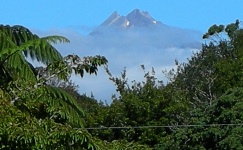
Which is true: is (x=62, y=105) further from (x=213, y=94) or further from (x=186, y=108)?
(x=213, y=94)

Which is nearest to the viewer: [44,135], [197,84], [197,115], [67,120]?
[44,135]

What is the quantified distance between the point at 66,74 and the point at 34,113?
1.96ft

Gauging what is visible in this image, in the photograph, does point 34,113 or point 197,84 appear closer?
point 34,113

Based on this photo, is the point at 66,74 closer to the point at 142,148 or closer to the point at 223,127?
the point at 142,148

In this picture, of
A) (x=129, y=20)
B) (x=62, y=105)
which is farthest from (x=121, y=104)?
(x=129, y=20)

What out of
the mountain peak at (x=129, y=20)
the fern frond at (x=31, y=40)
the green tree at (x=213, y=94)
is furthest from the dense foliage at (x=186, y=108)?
the mountain peak at (x=129, y=20)

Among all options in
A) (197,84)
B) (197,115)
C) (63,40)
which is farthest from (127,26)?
(63,40)

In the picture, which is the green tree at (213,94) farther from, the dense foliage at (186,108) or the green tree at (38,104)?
the green tree at (38,104)

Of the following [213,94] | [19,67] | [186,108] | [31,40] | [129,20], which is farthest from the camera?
[129,20]

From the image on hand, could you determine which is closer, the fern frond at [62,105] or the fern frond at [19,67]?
the fern frond at [62,105]

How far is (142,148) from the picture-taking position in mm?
7773

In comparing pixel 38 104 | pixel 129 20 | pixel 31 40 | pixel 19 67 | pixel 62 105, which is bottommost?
pixel 38 104

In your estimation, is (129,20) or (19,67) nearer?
(19,67)

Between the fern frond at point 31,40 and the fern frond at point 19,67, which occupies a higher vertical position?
the fern frond at point 31,40
